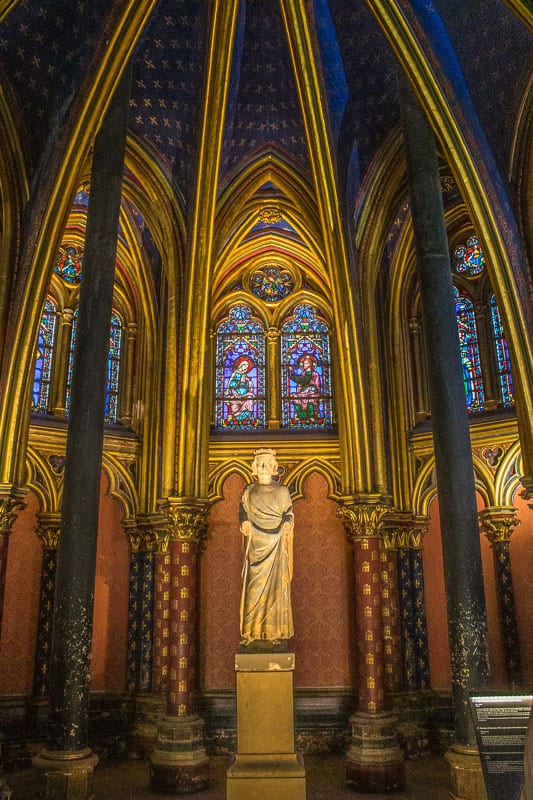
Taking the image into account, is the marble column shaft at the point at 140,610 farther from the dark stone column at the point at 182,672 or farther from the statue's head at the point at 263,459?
the statue's head at the point at 263,459

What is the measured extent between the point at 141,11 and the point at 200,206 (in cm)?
345

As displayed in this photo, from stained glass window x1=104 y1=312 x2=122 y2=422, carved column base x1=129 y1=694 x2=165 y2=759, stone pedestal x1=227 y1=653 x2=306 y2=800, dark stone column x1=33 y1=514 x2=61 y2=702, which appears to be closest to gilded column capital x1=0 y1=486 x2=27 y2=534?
dark stone column x1=33 y1=514 x2=61 y2=702

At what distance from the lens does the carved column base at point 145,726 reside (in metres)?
12.8

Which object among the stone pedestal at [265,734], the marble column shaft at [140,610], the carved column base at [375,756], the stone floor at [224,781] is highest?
the marble column shaft at [140,610]

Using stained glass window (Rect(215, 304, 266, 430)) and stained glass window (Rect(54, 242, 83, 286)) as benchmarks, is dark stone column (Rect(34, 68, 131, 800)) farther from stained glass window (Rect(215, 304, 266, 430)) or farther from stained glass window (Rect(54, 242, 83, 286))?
stained glass window (Rect(215, 304, 266, 430))

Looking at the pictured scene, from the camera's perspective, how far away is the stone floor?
34.2 feet

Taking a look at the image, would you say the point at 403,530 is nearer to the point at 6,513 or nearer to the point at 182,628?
the point at 182,628

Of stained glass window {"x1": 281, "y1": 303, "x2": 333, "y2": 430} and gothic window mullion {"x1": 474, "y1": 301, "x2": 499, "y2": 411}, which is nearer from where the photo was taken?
gothic window mullion {"x1": 474, "y1": 301, "x2": 499, "y2": 411}

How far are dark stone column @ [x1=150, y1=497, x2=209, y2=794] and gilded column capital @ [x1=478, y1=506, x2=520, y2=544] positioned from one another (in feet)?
17.6

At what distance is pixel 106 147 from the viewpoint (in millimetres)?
10945

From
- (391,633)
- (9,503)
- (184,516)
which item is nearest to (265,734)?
(9,503)

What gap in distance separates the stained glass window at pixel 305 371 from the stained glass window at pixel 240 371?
0.54 metres

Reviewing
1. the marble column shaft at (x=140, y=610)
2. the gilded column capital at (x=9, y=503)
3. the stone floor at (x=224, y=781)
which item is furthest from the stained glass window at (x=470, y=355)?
the gilded column capital at (x=9, y=503)

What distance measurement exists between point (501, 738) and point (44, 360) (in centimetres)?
1217
